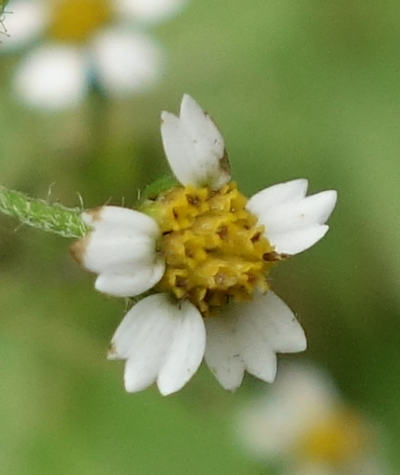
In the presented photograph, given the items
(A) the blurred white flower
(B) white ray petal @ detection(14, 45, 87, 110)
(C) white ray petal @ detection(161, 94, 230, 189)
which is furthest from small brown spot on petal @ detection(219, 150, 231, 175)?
(A) the blurred white flower

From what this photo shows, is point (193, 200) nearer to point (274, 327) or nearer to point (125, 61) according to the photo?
point (274, 327)

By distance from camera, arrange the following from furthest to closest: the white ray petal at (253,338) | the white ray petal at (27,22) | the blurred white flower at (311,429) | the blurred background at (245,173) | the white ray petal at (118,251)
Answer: the blurred white flower at (311,429) → the white ray petal at (27,22) → the blurred background at (245,173) → the white ray petal at (253,338) → the white ray petal at (118,251)

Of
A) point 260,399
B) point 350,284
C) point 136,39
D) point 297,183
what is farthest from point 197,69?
point 297,183

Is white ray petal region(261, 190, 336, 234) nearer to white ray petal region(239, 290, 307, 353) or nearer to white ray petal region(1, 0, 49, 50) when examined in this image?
white ray petal region(239, 290, 307, 353)

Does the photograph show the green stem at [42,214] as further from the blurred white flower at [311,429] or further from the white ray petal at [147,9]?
the blurred white flower at [311,429]

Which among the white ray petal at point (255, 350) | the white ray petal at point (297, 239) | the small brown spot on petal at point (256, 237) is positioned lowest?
the white ray petal at point (255, 350)

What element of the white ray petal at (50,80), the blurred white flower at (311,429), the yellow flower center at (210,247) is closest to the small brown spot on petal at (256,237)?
the yellow flower center at (210,247)

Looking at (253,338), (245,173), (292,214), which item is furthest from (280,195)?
(245,173)

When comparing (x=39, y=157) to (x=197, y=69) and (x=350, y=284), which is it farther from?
(x=350, y=284)
